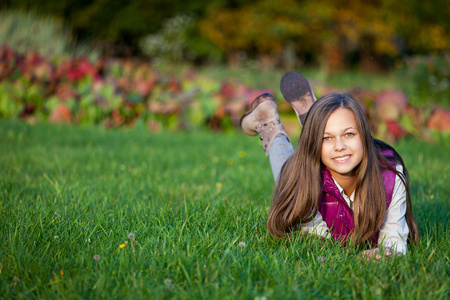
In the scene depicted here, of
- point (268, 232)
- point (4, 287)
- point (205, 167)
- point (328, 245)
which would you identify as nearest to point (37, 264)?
point (4, 287)

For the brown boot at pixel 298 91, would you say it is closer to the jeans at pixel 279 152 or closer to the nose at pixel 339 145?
the jeans at pixel 279 152

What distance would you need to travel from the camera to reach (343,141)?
2.07m

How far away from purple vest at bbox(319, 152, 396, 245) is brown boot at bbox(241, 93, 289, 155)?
73cm

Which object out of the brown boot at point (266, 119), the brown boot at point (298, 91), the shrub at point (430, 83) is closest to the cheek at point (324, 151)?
the brown boot at point (298, 91)

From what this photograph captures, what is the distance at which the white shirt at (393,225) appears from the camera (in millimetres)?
2078

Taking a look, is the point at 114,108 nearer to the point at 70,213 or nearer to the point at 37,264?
the point at 70,213

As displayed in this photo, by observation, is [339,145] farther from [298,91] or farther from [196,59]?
[196,59]

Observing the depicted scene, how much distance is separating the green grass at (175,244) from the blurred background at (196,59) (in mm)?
2053

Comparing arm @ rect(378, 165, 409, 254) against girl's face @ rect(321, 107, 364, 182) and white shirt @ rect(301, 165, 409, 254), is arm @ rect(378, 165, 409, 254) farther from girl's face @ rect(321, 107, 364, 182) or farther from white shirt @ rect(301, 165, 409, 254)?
girl's face @ rect(321, 107, 364, 182)

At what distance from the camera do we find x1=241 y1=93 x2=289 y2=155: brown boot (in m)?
2.90

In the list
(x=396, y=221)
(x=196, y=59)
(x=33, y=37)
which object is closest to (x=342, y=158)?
(x=396, y=221)

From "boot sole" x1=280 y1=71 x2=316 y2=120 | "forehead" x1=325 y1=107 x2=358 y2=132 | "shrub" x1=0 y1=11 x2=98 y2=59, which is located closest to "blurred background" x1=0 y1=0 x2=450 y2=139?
"shrub" x1=0 y1=11 x2=98 y2=59

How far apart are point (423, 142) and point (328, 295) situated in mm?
4583

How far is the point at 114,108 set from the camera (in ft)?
21.4
